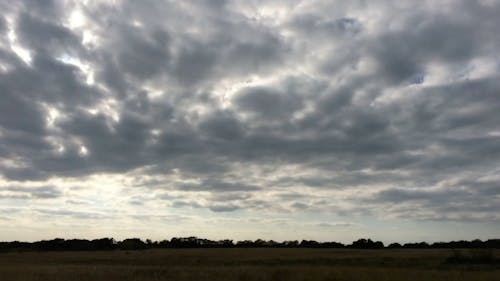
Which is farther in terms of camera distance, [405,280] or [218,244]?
[218,244]

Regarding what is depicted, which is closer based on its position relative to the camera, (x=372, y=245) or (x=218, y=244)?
(x=372, y=245)

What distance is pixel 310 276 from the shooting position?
33.9 meters

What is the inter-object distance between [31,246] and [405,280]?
14721 cm

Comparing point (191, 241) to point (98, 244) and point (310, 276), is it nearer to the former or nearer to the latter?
point (98, 244)

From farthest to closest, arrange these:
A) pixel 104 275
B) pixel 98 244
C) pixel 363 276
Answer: pixel 98 244 → pixel 104 275 → pixel 363 276

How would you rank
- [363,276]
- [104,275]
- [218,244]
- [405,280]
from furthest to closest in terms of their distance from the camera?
[218,244], [104,275], [363,276], [405,280]

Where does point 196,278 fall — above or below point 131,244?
below

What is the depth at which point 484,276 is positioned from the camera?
3350cm

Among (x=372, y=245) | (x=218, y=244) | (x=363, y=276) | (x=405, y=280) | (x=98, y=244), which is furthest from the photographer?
(x=218, y=244)

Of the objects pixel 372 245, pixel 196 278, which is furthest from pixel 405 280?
pixel 372 245

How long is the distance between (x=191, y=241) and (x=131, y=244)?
22778 millimetres

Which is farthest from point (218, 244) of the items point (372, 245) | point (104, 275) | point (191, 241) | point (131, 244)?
point (104, 275)

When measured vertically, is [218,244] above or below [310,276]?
above

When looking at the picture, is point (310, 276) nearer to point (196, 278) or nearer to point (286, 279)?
point (286, 279)
